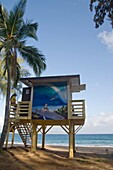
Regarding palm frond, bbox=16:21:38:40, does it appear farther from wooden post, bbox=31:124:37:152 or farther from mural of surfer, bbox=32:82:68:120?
wooden post, bbox=31:124:37:152

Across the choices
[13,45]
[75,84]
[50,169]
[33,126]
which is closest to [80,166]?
[50,169]

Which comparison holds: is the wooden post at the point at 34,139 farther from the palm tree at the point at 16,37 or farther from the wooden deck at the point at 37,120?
the palm tree at the point at 16,37

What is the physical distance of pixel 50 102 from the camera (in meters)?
14.0

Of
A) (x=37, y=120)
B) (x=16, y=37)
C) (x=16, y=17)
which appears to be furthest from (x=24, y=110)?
(x=16, y=17)

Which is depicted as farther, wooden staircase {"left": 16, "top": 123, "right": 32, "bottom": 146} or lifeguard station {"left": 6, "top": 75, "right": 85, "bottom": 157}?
wooden staircase {"left": 16, "top": 123, "right": 32, "bottom": 146}

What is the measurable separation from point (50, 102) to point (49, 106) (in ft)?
1.05

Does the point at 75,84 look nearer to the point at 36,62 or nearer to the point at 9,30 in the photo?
the point at 36,62

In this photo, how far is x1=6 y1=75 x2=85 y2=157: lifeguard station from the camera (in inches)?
521

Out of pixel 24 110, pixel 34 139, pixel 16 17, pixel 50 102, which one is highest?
pixel 16 17

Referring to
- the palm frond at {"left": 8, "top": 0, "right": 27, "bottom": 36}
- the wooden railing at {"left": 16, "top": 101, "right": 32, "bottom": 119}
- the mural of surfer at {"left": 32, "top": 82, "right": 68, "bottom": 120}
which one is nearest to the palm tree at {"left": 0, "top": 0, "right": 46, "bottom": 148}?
the palm frond at {"left": 8, "top": 0, "right": 27, "bottom": 36}

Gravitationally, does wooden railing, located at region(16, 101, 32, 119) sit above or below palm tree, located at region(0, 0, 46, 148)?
below

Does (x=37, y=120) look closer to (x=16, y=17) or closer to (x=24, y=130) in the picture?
(x=24, y=130)

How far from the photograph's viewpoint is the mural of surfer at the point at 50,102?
1349 cm

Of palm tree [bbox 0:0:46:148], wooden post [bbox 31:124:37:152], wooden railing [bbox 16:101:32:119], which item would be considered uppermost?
palm tree [bbox 0:0:46:148]
